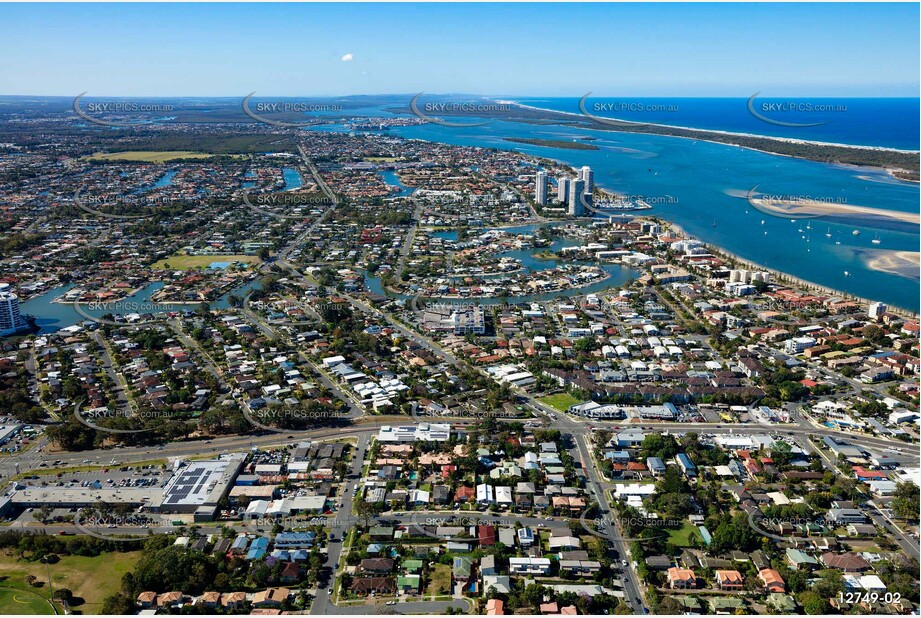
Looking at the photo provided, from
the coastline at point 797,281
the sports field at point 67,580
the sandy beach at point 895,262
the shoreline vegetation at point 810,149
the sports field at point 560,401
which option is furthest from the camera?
the shoreline vegetation at point 810,149

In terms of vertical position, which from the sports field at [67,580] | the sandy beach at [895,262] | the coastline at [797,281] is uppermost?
the sandy beach at [895,262]

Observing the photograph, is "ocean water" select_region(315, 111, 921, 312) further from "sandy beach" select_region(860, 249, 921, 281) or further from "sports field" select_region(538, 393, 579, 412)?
"sports field" select_region(538, 393, 579, 412)

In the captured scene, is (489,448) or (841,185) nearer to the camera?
(489,448)

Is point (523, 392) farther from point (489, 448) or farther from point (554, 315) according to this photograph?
point (554, 315)

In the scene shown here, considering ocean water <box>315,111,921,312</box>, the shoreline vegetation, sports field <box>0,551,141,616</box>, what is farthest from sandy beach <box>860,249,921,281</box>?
sports field <box>0,551,141,616</box>

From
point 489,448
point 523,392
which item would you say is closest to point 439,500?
point 489,448

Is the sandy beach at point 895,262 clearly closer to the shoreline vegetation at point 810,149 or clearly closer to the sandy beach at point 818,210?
the sandy beach at point 818,210

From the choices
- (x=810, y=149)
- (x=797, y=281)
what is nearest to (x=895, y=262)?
(x=797, y=281)

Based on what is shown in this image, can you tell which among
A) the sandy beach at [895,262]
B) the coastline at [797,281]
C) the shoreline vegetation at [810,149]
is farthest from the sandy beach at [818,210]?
the shoreline vegetation at [810,149]
